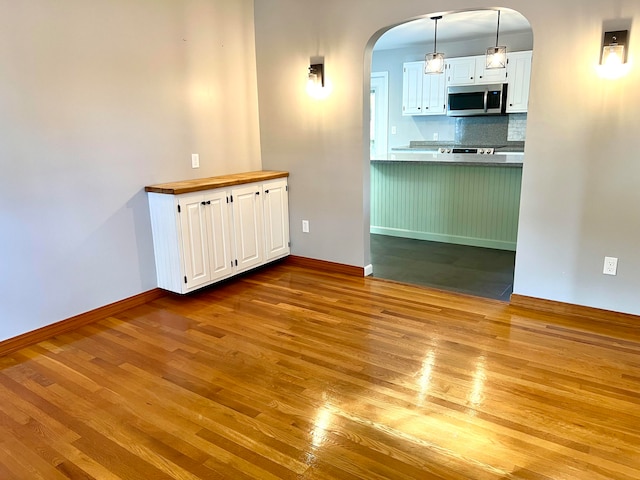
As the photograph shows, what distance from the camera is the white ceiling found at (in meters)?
5.27

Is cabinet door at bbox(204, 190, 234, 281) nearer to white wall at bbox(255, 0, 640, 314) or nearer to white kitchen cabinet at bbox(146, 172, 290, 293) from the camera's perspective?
white kitchen cabinet at bbox(146, 172, 290, 293)

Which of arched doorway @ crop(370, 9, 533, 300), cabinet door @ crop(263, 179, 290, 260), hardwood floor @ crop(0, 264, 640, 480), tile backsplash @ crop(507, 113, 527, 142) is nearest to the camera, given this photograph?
hardwood floor @ crop(0, 264, 640, 480)

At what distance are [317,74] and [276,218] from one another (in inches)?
53.8

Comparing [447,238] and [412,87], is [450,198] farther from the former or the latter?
[412,87]

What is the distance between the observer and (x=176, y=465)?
1859mm

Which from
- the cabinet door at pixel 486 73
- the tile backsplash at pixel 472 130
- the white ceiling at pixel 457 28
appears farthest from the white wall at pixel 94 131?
the tile backsplash at pixel 472 130

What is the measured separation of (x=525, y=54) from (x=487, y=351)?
Result: 16.9 feet

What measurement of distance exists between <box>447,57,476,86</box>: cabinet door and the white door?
113cm

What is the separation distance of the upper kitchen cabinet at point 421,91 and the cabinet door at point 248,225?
4.16 meters

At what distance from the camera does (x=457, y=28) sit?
236 inches

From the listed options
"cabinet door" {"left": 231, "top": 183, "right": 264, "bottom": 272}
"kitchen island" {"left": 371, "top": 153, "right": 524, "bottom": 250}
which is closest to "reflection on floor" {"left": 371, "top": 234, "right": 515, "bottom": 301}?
"kitchen island" {"left": 371, "top": 153, "right": 524, "bottom": 250}

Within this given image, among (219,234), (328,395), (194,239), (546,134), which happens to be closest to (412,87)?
(546,134)

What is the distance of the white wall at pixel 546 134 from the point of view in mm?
2949

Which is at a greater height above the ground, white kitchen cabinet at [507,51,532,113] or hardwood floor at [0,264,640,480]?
white kitchen cabinet at [507,51,532,113]
